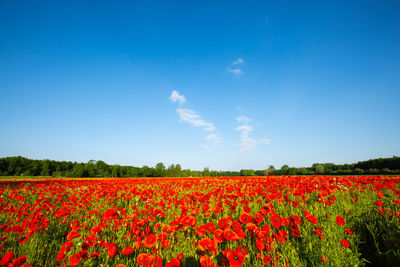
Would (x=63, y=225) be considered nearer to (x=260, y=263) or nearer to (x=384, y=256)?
(x=260, y=263)

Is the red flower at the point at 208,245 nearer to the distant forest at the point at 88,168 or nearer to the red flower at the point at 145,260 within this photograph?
the red flower at the point at 145,260

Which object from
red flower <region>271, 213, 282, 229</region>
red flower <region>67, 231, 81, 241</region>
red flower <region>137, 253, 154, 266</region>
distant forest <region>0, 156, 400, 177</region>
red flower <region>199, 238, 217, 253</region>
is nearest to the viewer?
red flower <region>137, 253, 154, 266</region>

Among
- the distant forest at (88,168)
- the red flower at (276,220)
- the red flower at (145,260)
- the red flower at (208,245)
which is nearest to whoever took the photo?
the red flower at (145,260)

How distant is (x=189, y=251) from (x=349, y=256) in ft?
7.40

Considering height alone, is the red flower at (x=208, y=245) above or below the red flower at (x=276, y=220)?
below

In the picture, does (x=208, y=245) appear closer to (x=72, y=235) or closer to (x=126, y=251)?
(x=126, y=251)

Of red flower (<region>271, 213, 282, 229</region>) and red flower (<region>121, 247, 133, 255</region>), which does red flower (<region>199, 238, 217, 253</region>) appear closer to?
red flower (<region>121, 247, 133, 255</region>)

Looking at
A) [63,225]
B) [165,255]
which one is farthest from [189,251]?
[63,225]

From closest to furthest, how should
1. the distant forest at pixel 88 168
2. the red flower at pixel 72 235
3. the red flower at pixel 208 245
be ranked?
1. the red flower at pixel 208 245
2. the red flower at pixel 72 235
3. the distant forest at pixel 88 168

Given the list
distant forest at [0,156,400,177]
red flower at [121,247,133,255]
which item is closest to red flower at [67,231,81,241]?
red flower at [121,247,133,255]

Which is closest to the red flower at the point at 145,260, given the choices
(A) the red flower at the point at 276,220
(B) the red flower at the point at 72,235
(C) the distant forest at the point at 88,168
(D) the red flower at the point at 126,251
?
(D) the red flower at the point at 126,251

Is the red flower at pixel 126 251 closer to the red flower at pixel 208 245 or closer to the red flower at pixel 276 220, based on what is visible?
the red flower at pixel 208 245

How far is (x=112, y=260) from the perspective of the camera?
230 centimetres

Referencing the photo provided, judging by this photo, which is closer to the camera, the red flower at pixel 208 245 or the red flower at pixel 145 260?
the red flower at pixel 145 260
